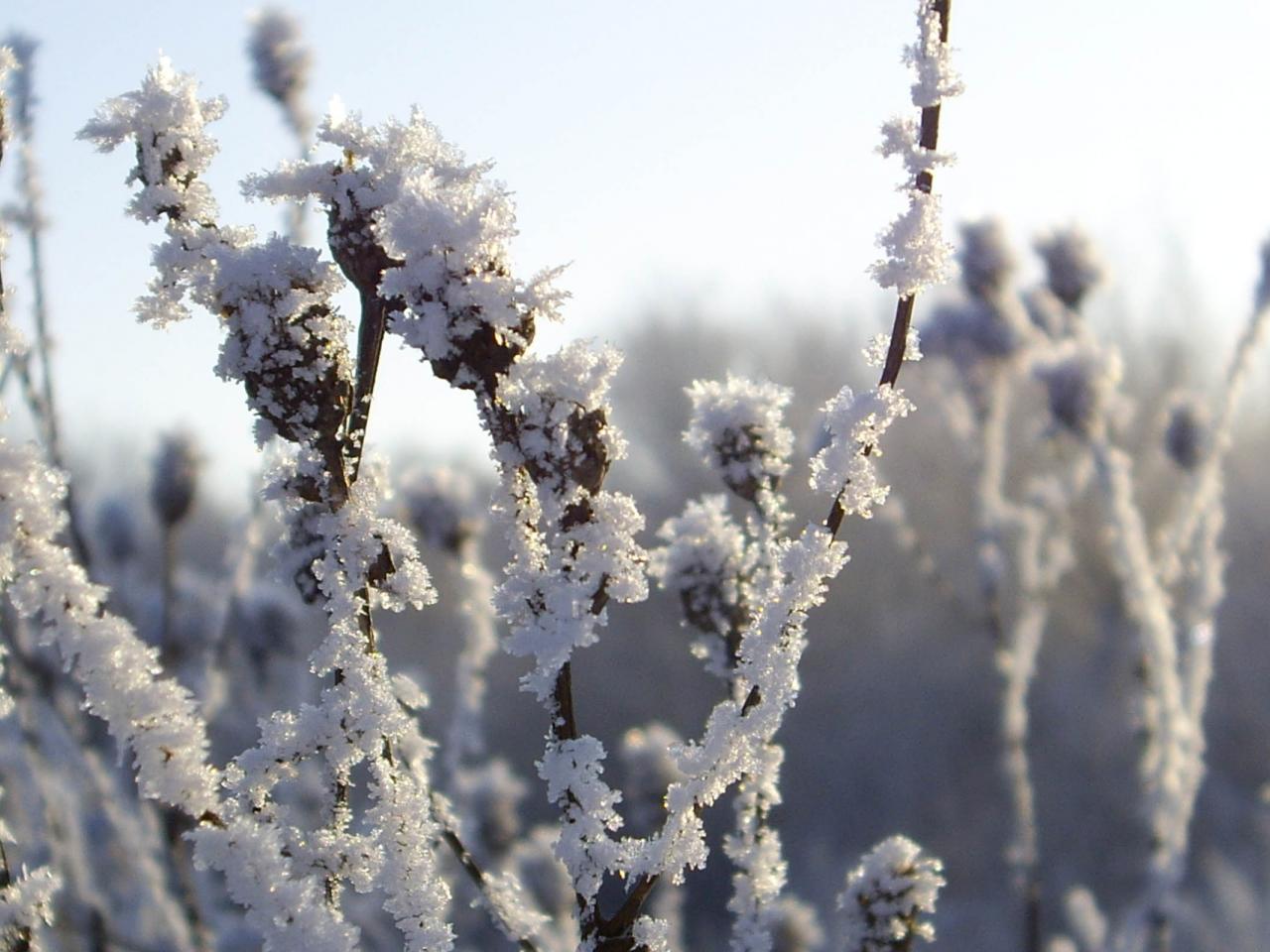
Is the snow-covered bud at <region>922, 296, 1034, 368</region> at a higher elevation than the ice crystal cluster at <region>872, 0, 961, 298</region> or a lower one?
higher

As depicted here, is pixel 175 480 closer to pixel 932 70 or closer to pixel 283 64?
pixel 283 64

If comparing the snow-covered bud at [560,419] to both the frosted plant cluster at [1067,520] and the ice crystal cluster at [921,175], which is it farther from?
the frosted plant cluster at [1067,520]

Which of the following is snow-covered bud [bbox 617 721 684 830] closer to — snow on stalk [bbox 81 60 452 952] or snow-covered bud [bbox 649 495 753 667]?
snow-covered bud [bbox 649 495 753 667]

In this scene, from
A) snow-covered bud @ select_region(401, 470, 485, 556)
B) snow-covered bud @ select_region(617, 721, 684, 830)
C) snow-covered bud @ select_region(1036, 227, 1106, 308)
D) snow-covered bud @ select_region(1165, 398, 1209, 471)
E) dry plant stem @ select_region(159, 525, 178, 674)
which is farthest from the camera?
snow-covered bud @ select_region(1036, 227, 1106, 308)

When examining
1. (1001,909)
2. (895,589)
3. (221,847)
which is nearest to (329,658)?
(221,847)

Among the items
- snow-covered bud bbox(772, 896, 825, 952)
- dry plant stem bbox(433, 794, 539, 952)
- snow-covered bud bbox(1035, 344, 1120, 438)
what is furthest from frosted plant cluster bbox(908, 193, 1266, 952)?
dry plant stem bbox(433, 794, 539, 952)

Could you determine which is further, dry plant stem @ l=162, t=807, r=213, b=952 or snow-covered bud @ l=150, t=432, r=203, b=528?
snow-covered bud @ l=150, t=432, r=203, b=528
